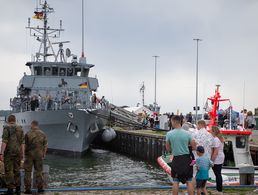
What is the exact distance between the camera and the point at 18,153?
31.0 feet

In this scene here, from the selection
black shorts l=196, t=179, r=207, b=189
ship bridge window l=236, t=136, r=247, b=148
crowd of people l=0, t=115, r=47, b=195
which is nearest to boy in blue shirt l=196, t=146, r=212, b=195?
black shorts l=196, t=179, r=207, b=189

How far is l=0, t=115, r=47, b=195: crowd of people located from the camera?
30.6 ft

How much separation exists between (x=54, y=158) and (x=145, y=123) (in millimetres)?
15173

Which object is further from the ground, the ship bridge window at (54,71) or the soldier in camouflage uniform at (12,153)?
the ship bridge window at (54,71)

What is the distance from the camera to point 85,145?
3050 centimetres

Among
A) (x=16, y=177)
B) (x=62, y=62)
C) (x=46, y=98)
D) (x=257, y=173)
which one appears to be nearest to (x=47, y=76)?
(x=62, y=62)

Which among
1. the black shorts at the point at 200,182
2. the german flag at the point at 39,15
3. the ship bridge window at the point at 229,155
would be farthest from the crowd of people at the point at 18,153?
the german flag at the point at 39,15

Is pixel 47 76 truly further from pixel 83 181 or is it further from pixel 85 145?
pixel 83 181

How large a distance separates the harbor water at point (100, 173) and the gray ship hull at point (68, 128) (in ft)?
3.02

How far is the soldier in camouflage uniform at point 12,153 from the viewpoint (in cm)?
930

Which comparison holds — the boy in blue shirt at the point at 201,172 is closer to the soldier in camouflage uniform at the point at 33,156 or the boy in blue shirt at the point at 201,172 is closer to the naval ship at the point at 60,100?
the soldier in camouflage uniform at the point at 33,156

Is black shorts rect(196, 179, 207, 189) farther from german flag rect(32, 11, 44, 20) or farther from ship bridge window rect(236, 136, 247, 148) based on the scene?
german flag rect(32, 11, 44, 20)

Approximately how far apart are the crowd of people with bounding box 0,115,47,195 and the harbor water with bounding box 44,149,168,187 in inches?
327

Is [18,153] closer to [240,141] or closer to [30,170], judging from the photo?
[30,170]
